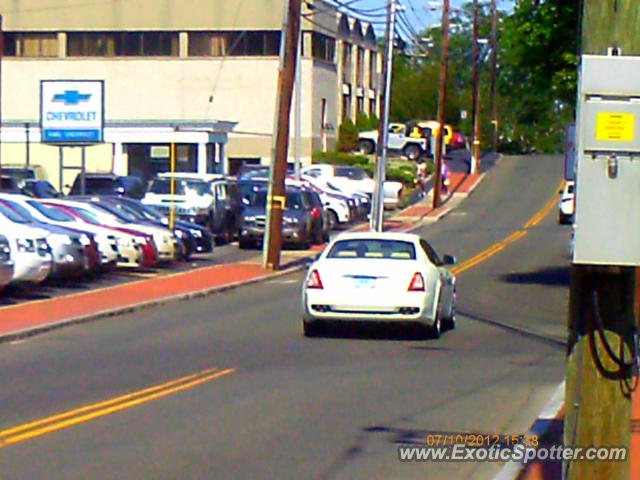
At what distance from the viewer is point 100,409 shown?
37.4 ft

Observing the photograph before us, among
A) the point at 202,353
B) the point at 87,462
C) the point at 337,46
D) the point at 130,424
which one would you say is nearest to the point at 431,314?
the point at 202,353

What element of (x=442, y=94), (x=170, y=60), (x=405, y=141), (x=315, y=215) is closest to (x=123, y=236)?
(x=315, y=215)

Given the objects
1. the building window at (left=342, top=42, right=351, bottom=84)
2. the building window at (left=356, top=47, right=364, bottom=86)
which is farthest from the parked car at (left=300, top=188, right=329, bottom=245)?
the building window at (left=356, top=47, right=364, bottom=86)

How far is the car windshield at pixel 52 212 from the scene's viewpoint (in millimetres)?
26466

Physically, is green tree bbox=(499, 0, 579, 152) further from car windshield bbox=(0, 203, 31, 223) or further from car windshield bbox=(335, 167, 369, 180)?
car windshield bbox=(335, 167, 369, 180)

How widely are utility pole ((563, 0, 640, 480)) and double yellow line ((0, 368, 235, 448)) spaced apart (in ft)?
16.4

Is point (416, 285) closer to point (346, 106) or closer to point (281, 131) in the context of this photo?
point (281, 131)

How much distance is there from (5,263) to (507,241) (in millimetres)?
24927

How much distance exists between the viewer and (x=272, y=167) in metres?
30.1

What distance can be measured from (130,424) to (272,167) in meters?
19.7

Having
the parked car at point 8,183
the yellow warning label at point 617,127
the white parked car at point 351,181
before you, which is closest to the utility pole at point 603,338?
the yellow warning label at point 617,127

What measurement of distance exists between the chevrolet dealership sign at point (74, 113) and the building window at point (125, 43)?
2974 centimetres

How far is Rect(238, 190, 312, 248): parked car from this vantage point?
37.2 meters

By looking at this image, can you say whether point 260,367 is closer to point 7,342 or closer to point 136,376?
point 136,376
